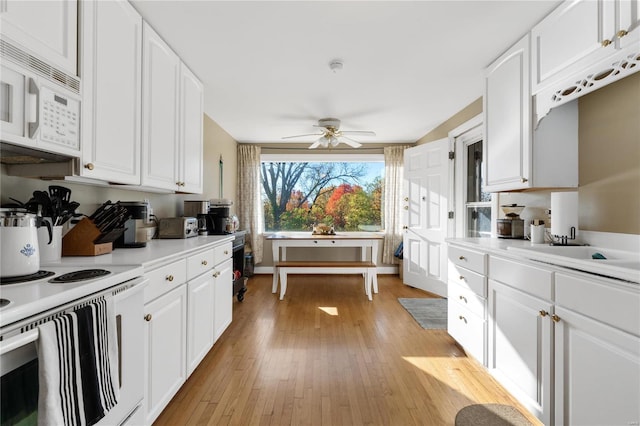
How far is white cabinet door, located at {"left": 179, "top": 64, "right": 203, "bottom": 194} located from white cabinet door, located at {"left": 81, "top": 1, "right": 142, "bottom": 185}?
0.60 meters

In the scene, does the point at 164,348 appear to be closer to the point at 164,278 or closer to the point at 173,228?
the point at 164,278

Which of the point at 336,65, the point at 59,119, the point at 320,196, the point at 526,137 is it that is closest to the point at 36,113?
the point at 59,119

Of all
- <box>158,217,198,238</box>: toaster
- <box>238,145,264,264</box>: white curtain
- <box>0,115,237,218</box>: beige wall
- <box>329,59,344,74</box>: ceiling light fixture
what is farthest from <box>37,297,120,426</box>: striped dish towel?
<box>238,145,264,264</box>: white curtain

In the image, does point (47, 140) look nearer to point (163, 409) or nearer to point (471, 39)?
point (163, 409)

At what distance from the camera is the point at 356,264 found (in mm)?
4051

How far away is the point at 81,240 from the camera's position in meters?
1.59

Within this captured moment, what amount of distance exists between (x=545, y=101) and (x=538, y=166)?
42 centimetres

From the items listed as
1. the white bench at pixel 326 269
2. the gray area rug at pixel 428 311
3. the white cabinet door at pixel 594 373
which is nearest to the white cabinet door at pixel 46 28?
the white cabinet door at pixel 594 373

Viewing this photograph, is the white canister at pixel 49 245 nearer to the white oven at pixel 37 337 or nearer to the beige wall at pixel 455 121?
the white oven at pixel 37 337

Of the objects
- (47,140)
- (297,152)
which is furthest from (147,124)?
(297,152)

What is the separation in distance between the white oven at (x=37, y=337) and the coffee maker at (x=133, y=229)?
0.80 meters

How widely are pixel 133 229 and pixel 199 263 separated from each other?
1.59 ft

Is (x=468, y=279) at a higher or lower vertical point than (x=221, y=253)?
lower

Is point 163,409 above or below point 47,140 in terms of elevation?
below
